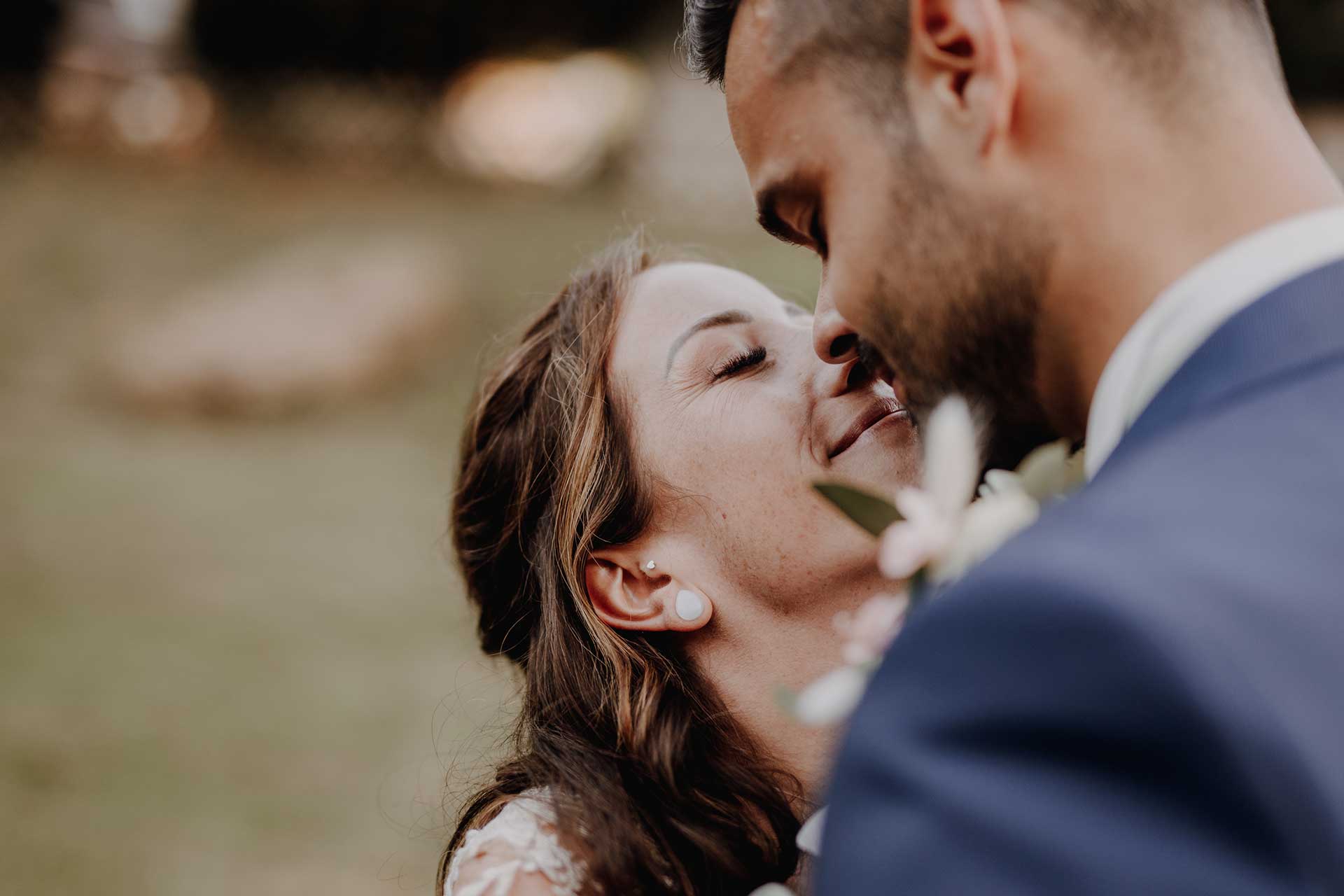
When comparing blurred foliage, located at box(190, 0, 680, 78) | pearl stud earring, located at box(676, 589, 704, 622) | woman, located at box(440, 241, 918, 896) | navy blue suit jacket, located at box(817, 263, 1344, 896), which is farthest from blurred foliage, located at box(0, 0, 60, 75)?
navy blue suit jacket, located at box(817, 263, 1344, 896)

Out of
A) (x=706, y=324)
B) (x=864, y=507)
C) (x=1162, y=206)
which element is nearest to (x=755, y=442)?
(x=706, y=324)

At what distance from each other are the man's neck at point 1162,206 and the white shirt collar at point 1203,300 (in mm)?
29

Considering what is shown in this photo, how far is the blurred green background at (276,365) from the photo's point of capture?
20.8 feet

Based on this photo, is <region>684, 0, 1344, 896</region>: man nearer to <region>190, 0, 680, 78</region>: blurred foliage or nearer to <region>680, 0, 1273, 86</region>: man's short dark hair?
<region>680, 0, 1273, 86</region>: man's short dark hair

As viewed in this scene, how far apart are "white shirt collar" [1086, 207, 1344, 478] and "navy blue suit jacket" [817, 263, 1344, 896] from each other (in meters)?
0.17

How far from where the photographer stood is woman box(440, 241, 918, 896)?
7.23 feet

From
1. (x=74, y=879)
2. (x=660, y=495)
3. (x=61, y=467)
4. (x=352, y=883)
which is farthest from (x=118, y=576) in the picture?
(x=660, y=495)

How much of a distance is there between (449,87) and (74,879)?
1093 cm

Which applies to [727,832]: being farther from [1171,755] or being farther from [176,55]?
[176,55]

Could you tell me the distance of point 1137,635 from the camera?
94 cm

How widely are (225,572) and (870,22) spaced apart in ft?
25.1

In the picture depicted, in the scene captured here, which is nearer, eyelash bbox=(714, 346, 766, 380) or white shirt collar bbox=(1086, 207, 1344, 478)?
white shirt collar bbox=(1086, 207, 1344, 478)

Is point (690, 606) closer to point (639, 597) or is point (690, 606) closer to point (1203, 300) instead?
point (639, 597)

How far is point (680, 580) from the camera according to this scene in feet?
8.22
